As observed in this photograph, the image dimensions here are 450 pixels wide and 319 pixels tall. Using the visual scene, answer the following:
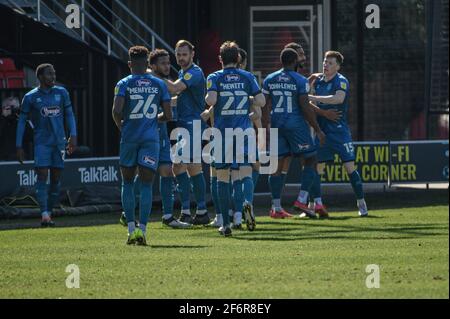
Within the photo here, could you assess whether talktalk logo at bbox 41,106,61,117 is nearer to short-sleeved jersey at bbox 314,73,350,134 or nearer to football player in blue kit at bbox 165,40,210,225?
football player in blue kit at bbox 165,40,210,225

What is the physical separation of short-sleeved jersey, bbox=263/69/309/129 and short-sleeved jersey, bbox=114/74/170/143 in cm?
366

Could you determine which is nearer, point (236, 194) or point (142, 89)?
point (142, 89)

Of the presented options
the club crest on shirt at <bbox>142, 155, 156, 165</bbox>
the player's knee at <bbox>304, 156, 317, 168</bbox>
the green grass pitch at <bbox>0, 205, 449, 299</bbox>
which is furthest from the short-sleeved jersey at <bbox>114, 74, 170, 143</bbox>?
the player's knee at <bbox>304, 156, 317, 168</bbox>

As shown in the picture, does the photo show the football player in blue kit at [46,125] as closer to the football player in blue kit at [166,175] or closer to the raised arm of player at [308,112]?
the football player in blue kit at [166,175]

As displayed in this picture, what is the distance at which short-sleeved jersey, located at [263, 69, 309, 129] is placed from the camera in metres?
17.8

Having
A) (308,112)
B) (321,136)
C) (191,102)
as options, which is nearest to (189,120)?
(191,102)

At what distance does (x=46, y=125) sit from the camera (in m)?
17.9

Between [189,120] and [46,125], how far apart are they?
7.00 ft

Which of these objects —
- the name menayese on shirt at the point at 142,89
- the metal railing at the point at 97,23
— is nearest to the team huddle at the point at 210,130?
Result: the name menayese on shirt at the point at 142,89

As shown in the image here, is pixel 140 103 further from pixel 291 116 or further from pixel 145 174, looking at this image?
pixel 291 116

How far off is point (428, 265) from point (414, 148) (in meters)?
12.6

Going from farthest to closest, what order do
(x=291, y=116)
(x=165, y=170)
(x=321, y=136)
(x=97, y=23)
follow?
(x=97, y=23) < (x=321, y=136) < (x=291, y=116) < (x=165, y=170)

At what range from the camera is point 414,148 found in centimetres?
2417
